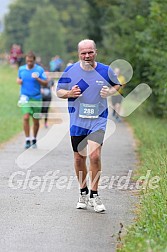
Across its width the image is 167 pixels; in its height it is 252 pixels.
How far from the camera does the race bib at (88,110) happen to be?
9828 millimetres

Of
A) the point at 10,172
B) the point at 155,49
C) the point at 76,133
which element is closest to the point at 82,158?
the point at 76,133

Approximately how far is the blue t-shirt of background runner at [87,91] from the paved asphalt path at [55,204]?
1.06 m

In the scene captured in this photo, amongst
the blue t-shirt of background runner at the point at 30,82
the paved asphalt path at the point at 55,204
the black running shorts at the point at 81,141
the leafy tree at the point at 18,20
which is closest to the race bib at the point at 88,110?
the black running shorts at the point at 81,141

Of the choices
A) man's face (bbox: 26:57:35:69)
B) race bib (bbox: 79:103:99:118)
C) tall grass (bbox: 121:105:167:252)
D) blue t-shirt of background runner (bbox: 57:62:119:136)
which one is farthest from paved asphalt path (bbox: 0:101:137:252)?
man's face (bbox: 26:57:35:69)

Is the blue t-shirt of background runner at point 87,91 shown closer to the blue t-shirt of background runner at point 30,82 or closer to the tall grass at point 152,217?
the tall grass at point 152,217

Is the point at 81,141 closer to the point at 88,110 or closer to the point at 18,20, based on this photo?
the point at 88,110

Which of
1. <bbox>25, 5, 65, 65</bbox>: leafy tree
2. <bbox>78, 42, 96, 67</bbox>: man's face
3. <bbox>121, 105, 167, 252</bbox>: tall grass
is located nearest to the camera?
<bbox>121, 105, 167, 252</bbox>: tall grass

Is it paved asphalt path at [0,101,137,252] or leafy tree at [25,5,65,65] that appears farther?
leafy tree at [25,5,65,65]

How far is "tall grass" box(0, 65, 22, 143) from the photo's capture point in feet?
72.6

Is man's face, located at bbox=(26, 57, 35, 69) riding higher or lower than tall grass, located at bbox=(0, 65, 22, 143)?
higher

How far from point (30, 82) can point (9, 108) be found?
1551cm

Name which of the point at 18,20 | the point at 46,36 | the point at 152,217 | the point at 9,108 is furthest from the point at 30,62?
the point at 18,20

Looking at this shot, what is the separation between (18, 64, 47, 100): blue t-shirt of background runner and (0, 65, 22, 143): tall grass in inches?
97.3

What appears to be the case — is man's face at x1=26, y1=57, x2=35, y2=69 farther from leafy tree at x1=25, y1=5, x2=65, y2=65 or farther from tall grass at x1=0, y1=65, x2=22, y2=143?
leafy tree at x1=25, y1=5, x2=65, y2=65
